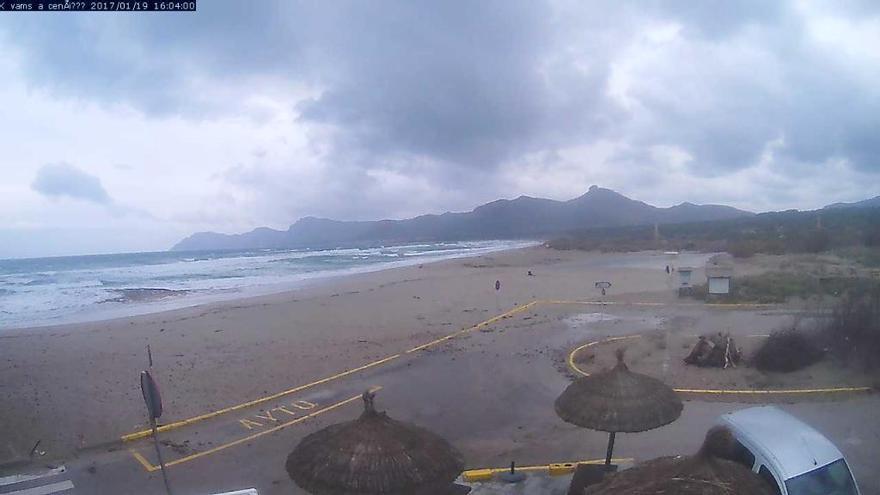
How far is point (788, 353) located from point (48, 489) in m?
14.2

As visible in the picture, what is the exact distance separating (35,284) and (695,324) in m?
55.1

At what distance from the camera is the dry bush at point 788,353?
12938 millimetres

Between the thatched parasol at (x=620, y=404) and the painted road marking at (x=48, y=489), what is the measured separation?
294 inches

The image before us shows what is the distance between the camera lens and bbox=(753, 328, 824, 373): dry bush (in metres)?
12.9

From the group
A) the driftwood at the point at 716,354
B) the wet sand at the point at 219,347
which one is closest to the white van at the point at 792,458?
the driftwood at the point at 716,354

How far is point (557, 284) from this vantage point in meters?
32.3

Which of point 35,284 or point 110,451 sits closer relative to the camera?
point 110,451

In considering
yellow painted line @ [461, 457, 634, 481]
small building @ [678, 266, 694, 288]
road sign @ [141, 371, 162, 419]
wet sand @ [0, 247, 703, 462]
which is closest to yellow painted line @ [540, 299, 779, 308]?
wet sand @ [0, 247, 703, 462]

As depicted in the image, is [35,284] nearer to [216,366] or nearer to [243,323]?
[243,323]

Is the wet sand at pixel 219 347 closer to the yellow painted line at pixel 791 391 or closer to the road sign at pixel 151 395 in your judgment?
the road sign at pixel 151 395

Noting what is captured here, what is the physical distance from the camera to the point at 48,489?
880cm

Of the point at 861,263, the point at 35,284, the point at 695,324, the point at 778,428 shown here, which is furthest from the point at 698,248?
the point at 35,284

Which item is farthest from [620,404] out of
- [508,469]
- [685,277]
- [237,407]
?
[685,277]

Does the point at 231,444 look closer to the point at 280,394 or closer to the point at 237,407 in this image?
Result: the point at 237,407
